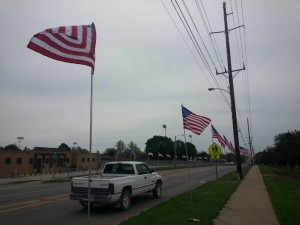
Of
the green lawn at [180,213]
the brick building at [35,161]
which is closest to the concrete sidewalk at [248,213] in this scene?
the green lawn at [180,213]

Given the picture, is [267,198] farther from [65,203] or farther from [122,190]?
[65,203]

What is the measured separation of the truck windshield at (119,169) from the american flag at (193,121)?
279cm

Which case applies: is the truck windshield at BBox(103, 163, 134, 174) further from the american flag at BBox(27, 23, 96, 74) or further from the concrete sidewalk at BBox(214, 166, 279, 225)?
the american flag at BBox(27, 23, 96, 74)

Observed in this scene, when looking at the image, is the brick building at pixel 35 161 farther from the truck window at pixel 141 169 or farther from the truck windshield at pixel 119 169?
the truck windshield at pixel 119 169

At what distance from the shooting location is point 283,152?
47.1 meters

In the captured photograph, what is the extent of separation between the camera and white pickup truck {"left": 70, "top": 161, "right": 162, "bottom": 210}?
12.3 meters

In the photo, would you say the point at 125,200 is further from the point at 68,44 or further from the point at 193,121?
the point at 68,44

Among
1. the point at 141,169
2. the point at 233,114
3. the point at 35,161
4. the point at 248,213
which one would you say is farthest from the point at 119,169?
the point at 35,161

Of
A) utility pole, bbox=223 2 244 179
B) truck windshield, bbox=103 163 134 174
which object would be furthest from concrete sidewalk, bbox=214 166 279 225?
utility pole, bbox=223 2 244 179

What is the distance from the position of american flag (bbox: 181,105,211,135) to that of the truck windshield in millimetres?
2789

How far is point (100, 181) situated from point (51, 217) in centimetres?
192

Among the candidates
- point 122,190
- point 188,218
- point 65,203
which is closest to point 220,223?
point 188,218

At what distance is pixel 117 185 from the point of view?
41.5 ft

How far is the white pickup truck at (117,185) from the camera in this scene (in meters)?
12.3
